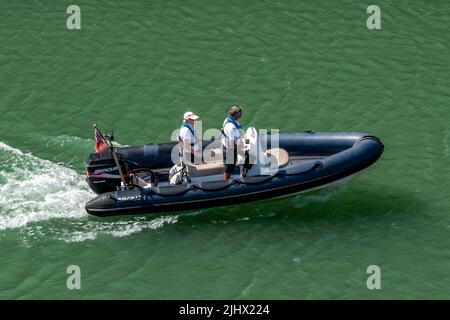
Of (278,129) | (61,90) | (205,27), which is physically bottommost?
(278,129)

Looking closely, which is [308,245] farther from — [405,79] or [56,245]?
[405,79]

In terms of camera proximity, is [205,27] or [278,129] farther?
[205,27]

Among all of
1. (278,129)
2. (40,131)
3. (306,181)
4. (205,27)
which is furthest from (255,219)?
(205,27)

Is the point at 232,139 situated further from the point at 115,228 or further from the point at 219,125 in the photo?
the point at 219,125

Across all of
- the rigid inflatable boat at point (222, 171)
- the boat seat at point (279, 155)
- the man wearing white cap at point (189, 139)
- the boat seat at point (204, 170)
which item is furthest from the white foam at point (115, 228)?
the boat seat at point (279, 155)

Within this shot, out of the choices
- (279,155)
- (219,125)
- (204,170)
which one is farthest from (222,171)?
(219,125)

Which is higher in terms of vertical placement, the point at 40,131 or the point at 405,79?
the point at 405,79

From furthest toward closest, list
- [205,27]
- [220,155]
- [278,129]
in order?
[205,27], [278,129], [220,155]
